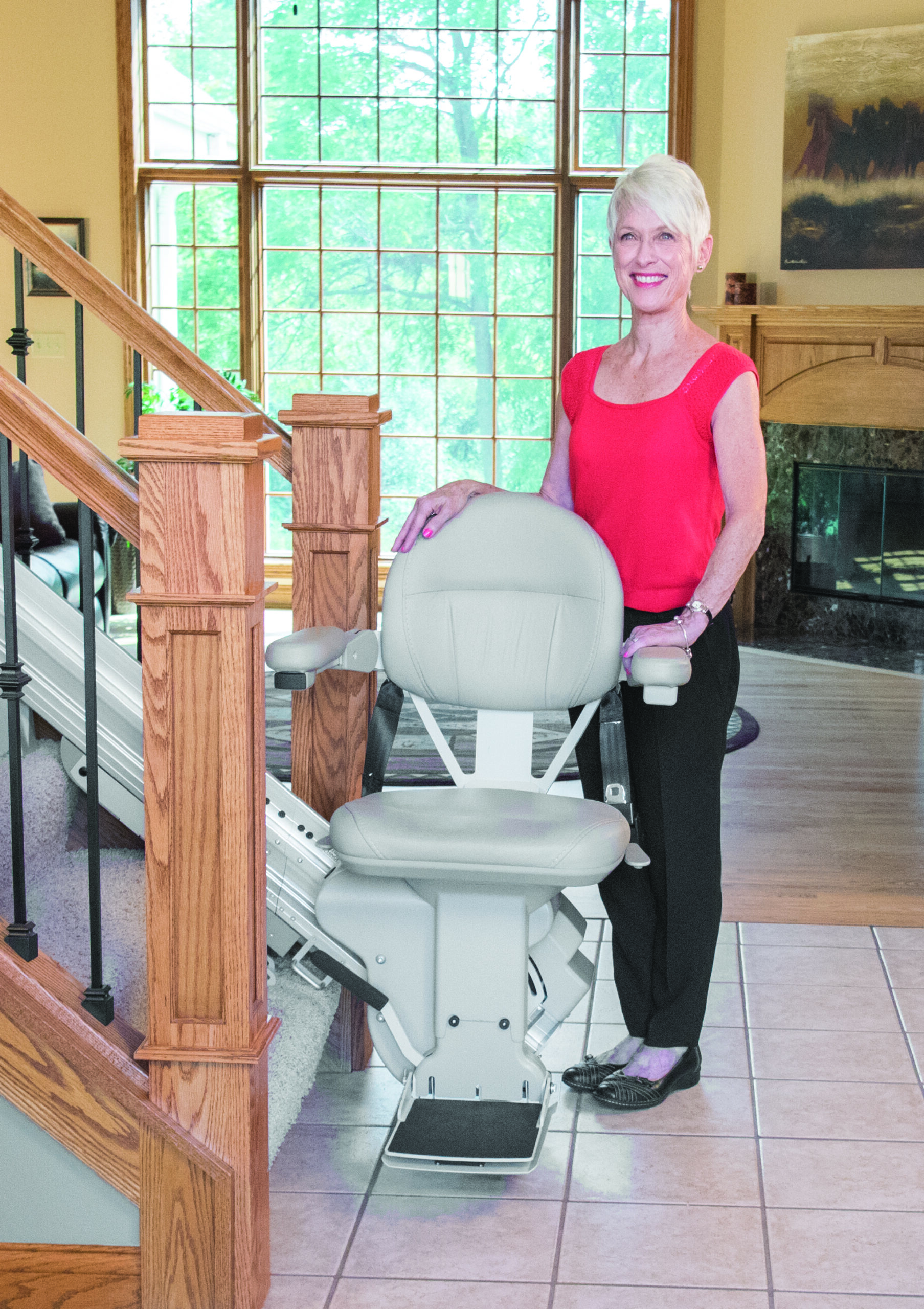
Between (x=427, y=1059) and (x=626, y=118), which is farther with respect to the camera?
(x=626, y=118)

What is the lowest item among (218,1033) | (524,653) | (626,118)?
(218,1033)

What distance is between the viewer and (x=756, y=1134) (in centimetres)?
239

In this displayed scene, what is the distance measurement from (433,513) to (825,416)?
16.1ft

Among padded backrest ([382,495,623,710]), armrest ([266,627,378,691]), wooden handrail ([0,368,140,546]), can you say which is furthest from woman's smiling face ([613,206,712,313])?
wooden handrail ([0,368,140,546])

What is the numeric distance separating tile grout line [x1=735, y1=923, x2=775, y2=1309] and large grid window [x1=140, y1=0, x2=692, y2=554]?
5.03 m

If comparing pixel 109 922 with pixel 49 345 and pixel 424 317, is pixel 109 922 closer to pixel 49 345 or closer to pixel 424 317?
pixel 49 345

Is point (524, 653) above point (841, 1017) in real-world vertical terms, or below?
above

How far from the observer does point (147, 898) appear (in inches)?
70.1

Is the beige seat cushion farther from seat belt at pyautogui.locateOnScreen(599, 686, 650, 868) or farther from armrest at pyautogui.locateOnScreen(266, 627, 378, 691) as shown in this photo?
armrest at pyautogui.locateOnScreen(266, 627, 378, 691)

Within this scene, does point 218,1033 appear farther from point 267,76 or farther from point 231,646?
point 267,76

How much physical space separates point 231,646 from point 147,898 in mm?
331

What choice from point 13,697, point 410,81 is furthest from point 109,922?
point 410,81

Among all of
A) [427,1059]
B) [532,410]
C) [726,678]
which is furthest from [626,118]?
[427,1059]

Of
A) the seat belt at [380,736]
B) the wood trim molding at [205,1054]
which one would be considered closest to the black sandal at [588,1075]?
the seat belt at [380,736]
